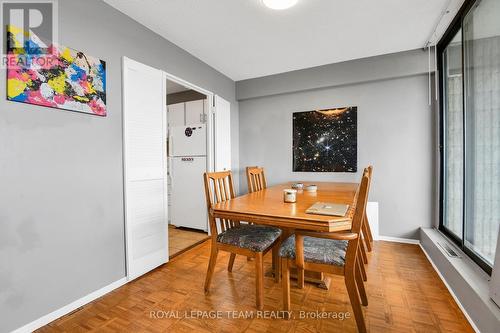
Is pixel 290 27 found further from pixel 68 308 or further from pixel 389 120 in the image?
pixel 68 308

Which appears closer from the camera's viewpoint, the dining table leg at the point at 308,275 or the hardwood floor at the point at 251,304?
the hardwood floor at the point at 251,304

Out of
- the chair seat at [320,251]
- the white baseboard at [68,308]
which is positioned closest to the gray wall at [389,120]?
the chair seat at [320,251]

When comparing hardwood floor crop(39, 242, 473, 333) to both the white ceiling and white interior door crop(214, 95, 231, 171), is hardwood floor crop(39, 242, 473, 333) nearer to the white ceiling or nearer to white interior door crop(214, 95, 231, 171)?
white interior door crop(214, 95, 231, 171)

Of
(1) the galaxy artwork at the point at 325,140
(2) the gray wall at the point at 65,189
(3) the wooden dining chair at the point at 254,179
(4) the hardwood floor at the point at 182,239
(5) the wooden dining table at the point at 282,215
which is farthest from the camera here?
(1) the galaxy artwork at the point at 325,140

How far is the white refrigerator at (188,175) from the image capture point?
3.34 m

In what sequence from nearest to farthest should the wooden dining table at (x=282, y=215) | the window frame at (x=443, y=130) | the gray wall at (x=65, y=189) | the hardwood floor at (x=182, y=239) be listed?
the wooden dining table at (x=282, y=215) → the gray wall at (x=65, y=189) → the window frame at (x=443, y=130) → the hardwood floor at (x=182, y=239)

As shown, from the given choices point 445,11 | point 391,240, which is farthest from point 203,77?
point 391,240

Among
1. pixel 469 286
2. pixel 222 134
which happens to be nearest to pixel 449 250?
pixel 469 286

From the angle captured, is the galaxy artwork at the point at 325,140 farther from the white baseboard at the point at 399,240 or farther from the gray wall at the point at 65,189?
the gray wall at the point at 65,189

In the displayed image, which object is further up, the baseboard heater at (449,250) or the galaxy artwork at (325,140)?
the galaxy artwork at (325,140)

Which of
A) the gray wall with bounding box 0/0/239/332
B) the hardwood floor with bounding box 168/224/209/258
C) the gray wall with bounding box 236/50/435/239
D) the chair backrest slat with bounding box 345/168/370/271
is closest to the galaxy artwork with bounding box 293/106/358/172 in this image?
the gray wall with bounding box 236/50/435/239

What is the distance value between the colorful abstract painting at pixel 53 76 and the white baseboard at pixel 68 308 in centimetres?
141

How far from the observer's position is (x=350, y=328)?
55.7 inches

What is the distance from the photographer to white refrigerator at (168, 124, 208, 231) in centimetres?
334
